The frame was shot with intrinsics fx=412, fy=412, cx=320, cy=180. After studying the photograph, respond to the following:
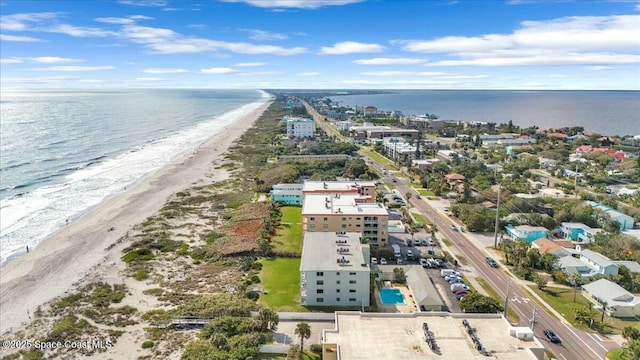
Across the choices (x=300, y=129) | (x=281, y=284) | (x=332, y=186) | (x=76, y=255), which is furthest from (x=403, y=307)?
(x=300, y=129)

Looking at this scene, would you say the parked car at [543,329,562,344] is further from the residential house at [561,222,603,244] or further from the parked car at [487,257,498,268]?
the residential house at [561,222,603,244]

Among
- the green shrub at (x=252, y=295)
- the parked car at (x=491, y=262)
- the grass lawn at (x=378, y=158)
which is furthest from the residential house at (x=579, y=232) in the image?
the grass lawn at (x=378, y=158)

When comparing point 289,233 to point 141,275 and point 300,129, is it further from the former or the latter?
point 300,129

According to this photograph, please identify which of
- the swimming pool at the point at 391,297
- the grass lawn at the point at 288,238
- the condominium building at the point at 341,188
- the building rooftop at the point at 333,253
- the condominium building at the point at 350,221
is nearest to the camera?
the building rooftop at the point at 333,253

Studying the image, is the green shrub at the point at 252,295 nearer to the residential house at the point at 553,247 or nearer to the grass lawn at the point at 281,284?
the grass lawn at the point at 281,284

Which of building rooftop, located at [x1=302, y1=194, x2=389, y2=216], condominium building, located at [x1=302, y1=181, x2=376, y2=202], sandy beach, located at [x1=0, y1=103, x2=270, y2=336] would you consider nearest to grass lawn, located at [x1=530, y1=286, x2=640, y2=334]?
building rooftop, located at [x1=302, y1=194, x2=389, y2=216]

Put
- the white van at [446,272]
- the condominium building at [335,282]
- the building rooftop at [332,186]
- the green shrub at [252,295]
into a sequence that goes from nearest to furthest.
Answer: the condominium building at [335,282] < the green shrub at [252,295] < the white van at [446,272] < the building rooftop at [332,186]
